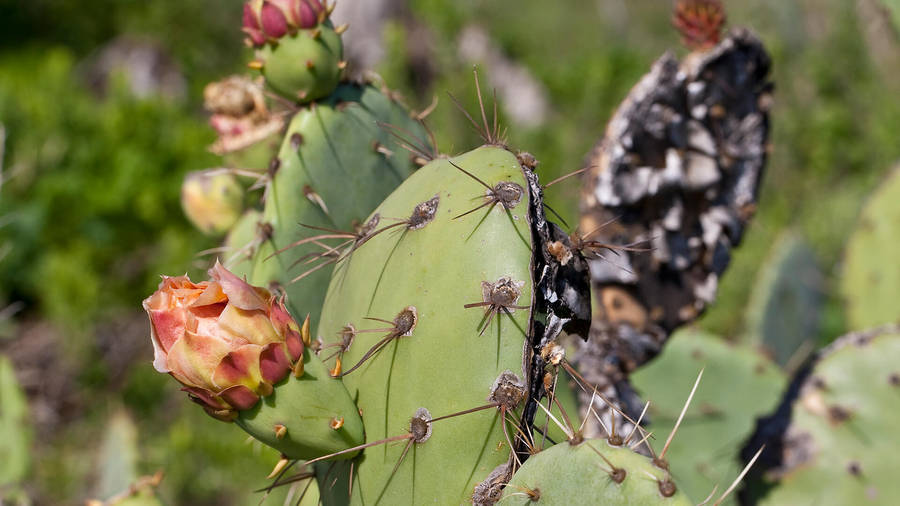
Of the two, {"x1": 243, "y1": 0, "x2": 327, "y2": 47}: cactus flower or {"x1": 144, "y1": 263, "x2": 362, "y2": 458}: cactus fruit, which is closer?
{"x1": 144, "y1": 263, "x2": 362, "y2": 458}: cactus fruit

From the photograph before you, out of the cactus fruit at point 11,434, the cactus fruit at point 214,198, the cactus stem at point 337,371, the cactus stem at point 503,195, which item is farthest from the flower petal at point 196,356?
the cactus fruit at point 11,434

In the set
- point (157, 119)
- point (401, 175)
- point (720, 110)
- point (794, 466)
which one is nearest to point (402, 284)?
point (401, 175)

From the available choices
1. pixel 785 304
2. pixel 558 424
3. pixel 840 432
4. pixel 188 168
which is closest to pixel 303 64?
pixel 558 424

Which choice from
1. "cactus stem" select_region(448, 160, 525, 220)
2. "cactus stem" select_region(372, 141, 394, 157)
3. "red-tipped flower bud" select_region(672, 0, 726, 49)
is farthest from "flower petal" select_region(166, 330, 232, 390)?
"red-tipped flower bud" select_region(672, 0, 726, 49)

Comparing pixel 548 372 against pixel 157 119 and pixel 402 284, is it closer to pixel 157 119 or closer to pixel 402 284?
pixel 402 284

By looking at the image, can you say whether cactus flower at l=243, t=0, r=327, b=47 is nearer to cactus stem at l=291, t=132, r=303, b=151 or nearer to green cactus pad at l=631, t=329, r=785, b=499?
cactus stem at l=291, t=132, r=303, b=151

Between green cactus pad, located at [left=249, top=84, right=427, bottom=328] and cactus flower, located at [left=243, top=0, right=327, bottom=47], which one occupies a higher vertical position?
cactus flower, located at [left=243, top=0, right=327, bottom=47]
